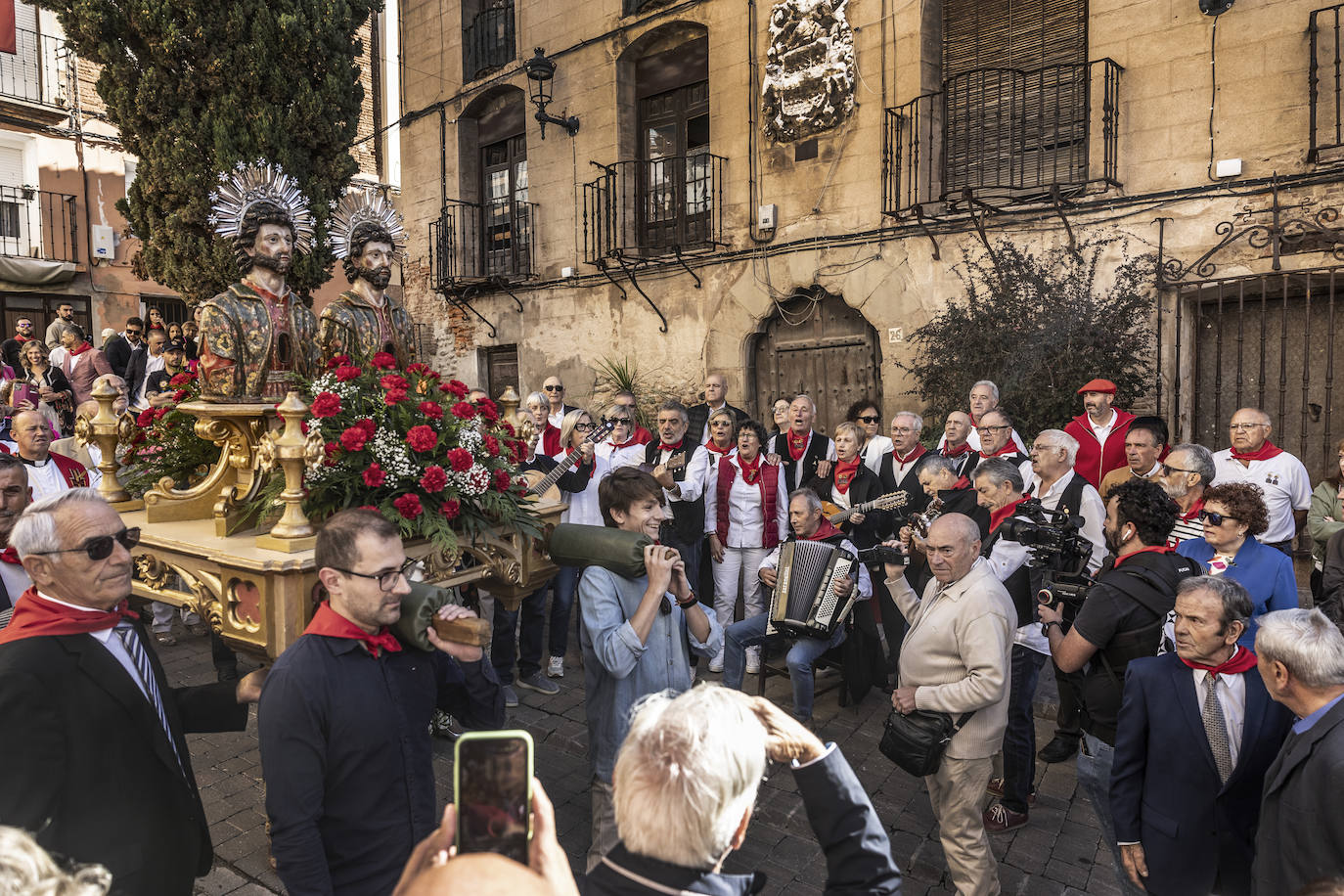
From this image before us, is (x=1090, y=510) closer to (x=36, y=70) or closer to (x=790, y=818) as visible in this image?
(x=790, y=818)

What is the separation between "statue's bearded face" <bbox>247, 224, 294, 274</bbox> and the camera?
3662 mm

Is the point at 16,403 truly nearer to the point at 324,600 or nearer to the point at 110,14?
the point at 110,14

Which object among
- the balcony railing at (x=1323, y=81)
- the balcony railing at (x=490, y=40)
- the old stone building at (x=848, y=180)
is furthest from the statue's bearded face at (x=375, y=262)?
the balcony railing at (x=490, y=40)

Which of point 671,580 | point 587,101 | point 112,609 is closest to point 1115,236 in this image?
point 671,580

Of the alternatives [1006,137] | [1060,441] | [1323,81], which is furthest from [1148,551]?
[1006,137]

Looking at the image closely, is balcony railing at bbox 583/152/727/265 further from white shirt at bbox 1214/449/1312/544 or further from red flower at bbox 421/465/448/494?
red flower at bbox 421/465/448/494

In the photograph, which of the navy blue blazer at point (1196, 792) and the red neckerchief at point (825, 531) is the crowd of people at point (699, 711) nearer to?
the navy blue blazer at point (1196, 792)

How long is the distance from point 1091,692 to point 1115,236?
258 inches

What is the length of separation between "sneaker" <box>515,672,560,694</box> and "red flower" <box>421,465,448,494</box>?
288 centimetres

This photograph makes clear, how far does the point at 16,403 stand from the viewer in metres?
7.80

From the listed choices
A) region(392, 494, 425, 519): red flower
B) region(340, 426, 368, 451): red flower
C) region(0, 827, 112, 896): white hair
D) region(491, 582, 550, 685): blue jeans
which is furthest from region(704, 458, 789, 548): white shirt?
region(0, 827, 112, 896): white hair

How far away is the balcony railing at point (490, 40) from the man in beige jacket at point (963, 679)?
1349cm

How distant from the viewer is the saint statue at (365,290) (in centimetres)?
386

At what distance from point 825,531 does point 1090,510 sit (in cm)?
163
